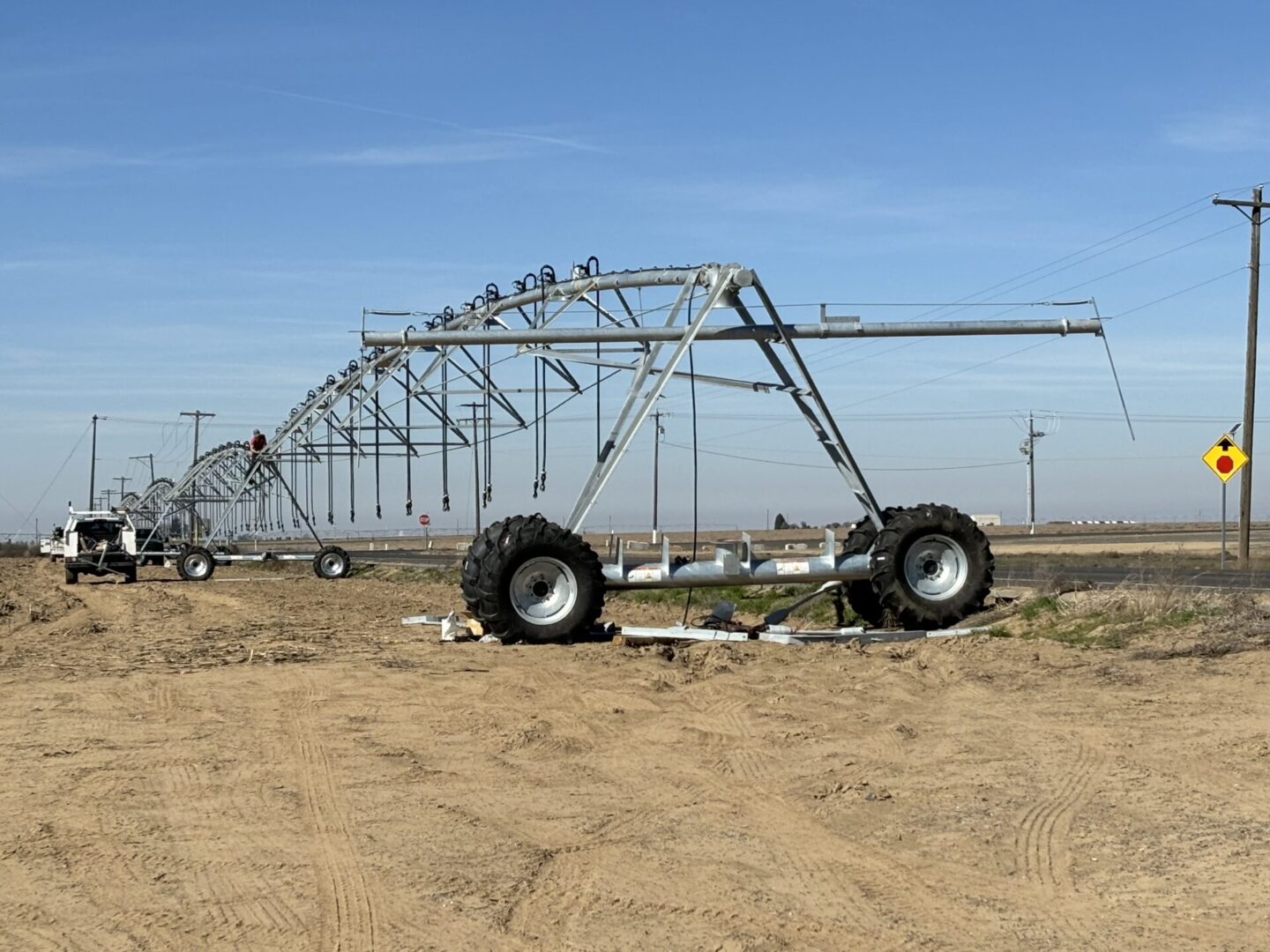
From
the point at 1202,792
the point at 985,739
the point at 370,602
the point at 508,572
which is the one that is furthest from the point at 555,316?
the point at 1202,792

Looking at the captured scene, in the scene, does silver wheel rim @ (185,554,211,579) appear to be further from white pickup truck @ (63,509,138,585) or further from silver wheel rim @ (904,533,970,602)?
silver wheel rim @ (904,533,970,602)

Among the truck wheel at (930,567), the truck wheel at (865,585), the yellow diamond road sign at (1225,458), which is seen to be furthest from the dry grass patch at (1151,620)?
the yellow diamond road sign at (1225,458)

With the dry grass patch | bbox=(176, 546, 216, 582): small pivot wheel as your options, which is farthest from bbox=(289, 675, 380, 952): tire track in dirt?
bbox=(176, 546, 216, 582): small pivot wheel

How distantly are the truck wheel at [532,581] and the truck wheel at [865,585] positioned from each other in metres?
3.56

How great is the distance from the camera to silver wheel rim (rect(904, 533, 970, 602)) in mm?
17438

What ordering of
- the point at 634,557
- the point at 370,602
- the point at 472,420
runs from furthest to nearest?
the point at 370,602 < the point at 472,420 < the point at 634,557

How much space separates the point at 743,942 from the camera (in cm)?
578

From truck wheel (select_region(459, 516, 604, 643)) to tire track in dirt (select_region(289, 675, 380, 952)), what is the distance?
20.0 feet

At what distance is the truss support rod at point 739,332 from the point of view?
1702cm

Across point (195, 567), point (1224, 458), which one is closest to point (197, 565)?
point (195, 567)

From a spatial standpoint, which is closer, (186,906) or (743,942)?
(743,942)

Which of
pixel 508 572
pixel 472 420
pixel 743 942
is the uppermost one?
pixel 472 420

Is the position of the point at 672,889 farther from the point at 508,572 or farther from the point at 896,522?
the point at 896,522

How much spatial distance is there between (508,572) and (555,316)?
5613 mm
